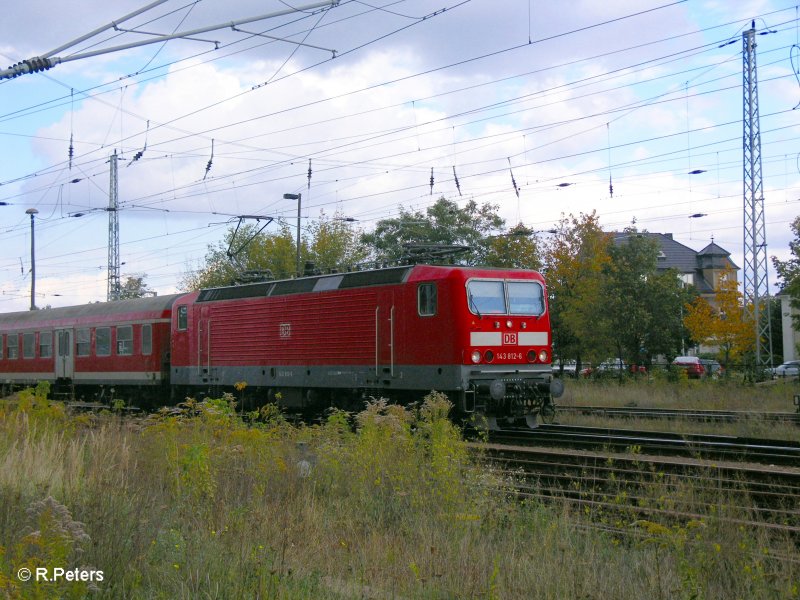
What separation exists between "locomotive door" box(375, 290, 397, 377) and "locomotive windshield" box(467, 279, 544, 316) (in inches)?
70.8

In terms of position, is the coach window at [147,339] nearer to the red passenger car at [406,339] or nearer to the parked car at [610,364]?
the red passenger car at [406,339]

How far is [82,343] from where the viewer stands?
88.5 ft

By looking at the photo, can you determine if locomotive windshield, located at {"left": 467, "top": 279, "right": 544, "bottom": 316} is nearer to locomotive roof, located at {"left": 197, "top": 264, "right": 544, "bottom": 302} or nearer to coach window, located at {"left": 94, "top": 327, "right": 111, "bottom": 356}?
locomotive roof, located at {"left": 197, "top": 264, "right": 544, "bottom": 302}

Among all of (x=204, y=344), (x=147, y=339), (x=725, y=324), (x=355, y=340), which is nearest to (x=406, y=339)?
(x=355, y=340)

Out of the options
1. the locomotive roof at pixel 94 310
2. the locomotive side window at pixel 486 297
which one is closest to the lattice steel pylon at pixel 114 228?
the locomotive roof at pixel 94 310

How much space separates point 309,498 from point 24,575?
13.5 feet

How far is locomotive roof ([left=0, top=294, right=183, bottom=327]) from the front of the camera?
24.7 metres

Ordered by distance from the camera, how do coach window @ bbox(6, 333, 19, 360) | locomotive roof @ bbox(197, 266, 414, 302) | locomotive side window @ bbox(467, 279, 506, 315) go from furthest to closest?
coach window @ bbox(6, 333, 19, 360), locomotive roof @ bbox(197, 266, 414, 302), locomotive side window @ bbox(467, 279, 506, 315)

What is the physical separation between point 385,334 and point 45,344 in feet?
55.3

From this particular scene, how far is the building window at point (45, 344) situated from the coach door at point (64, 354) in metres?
0.44

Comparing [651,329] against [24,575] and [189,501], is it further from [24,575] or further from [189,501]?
[24,575]

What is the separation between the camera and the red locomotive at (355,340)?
15.7 meters

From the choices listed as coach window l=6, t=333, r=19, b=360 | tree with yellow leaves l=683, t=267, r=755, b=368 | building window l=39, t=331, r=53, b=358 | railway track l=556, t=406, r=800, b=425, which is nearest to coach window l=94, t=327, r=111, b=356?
building window l=39, t=331, r=53, b=358

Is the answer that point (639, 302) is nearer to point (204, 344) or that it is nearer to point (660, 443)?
point (204, 344)
